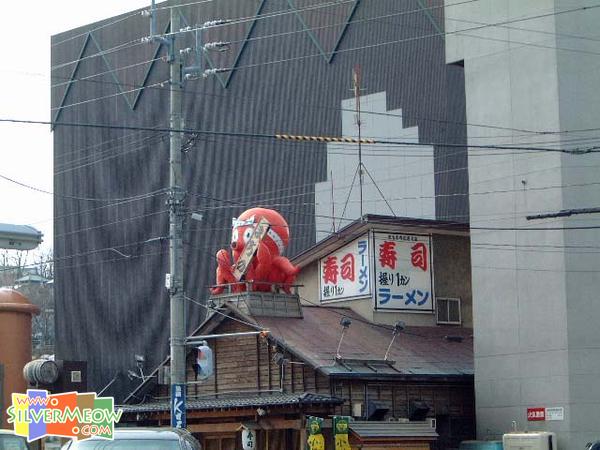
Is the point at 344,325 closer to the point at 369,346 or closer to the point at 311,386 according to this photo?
the point at 369,346

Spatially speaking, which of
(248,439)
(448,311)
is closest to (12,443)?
(248,439)

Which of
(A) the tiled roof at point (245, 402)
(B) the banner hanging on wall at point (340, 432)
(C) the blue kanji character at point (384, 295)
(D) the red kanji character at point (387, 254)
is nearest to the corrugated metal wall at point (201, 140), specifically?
(D) the red kanji character at point (387, 254)

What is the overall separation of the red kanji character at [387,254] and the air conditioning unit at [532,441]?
8.38m

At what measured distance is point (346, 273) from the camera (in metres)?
40.7

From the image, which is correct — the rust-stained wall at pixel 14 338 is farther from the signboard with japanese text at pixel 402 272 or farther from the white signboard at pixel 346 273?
the signboard with japanese text at pixel 402 272

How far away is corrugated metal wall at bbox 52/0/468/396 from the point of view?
49688mm

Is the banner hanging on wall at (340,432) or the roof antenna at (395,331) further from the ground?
the roof antenna at (395,331)

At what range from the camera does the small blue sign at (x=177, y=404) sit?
28438 mm

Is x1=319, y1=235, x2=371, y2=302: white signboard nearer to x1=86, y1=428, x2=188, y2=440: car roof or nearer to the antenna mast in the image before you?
the antenna mast

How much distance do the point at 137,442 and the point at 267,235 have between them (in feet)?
69.6

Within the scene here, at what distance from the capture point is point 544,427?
33375mm

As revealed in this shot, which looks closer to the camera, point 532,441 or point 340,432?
point 340,432

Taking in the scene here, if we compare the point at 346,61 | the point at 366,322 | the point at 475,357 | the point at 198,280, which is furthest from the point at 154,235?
the point at 475,357

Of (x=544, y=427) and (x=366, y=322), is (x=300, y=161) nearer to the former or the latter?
(x=366, y=322)
